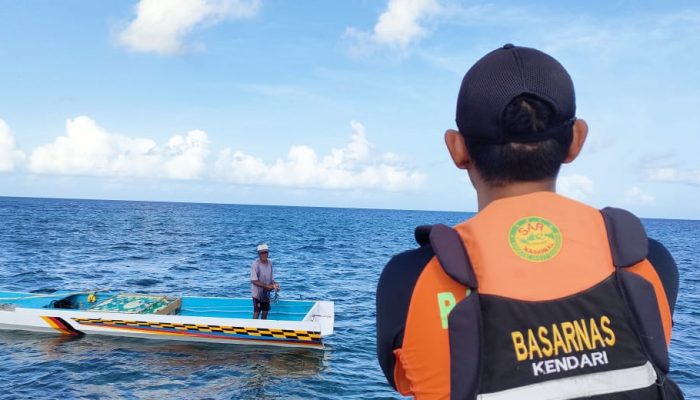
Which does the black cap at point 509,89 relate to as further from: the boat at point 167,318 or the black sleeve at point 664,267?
the boat at point 167,318

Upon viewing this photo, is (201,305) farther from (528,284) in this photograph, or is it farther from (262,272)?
(528,284)

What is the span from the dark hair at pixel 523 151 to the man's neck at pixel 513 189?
0.7 inches

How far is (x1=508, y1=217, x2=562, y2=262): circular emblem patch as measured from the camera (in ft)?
5.24

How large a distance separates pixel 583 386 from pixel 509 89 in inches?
36.3

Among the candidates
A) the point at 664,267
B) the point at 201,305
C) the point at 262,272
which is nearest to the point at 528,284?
the point at 664,267

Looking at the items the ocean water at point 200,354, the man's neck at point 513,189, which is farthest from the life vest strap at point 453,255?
the ocean water at point 200,354

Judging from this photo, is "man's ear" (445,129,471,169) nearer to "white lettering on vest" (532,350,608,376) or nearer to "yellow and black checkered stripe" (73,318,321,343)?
"white lettering on vest" (532,350,608,376)

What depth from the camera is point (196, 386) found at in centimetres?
1283

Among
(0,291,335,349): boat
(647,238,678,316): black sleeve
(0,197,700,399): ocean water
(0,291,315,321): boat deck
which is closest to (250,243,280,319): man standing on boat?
(0,291,335,349): boat

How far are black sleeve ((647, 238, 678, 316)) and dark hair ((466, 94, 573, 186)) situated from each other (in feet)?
1.34

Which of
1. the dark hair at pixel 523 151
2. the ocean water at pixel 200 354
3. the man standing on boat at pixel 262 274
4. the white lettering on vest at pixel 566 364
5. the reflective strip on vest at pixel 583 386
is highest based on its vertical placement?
the dark hair at pixel 523 151

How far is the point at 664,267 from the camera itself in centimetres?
171

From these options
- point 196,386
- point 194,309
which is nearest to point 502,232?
point 196,386

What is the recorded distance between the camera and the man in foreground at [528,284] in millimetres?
1541
